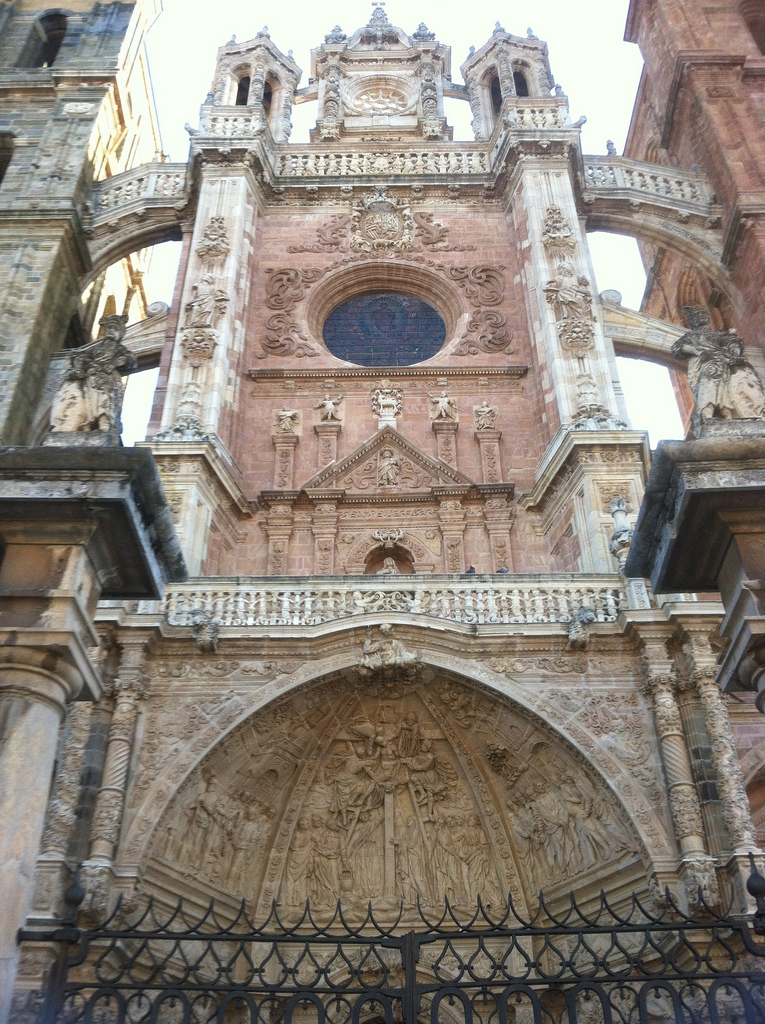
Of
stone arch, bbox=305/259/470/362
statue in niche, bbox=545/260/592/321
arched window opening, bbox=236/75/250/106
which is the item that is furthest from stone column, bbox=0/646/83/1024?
arched window opening, bbox=236/75/250/106

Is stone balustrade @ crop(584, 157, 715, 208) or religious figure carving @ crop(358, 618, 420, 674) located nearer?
religious figure carving @ crop(358, 618, 420, 674)

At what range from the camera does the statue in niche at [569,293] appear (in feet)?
52.4

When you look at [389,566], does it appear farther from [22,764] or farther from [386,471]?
[22,764]

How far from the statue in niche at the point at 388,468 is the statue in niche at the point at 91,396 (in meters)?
8.48

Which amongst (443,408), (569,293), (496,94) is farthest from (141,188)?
(569,293)

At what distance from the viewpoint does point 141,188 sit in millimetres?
19297

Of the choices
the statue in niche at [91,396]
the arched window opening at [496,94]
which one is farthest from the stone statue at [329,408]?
the arched window opening at [496,94]

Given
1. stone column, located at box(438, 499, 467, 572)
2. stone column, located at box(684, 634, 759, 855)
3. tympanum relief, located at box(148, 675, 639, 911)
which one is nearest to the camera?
stone column, located at box(684, 634, 759, 855)

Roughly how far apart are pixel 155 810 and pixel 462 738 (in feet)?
12.6

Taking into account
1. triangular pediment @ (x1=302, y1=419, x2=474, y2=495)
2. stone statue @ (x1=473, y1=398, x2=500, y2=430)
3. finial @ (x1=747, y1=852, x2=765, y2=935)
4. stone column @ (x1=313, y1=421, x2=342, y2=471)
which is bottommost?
finial @ (x1=747, y1=852, x2=765, y2=935)

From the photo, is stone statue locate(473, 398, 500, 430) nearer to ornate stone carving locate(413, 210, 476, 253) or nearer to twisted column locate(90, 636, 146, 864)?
ornate stone carving locate(413, 210, 476, 253)

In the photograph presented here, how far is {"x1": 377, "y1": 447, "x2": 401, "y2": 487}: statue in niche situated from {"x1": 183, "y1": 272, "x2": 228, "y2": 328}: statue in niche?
11.9 ft

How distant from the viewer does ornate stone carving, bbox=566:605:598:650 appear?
1096 centimetres

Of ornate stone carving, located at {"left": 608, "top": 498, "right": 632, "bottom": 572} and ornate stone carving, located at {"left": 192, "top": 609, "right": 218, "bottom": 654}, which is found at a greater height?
ornate stone carving, located at {"left": 608, "top": 498, "right": 632, "bottom": 572}
